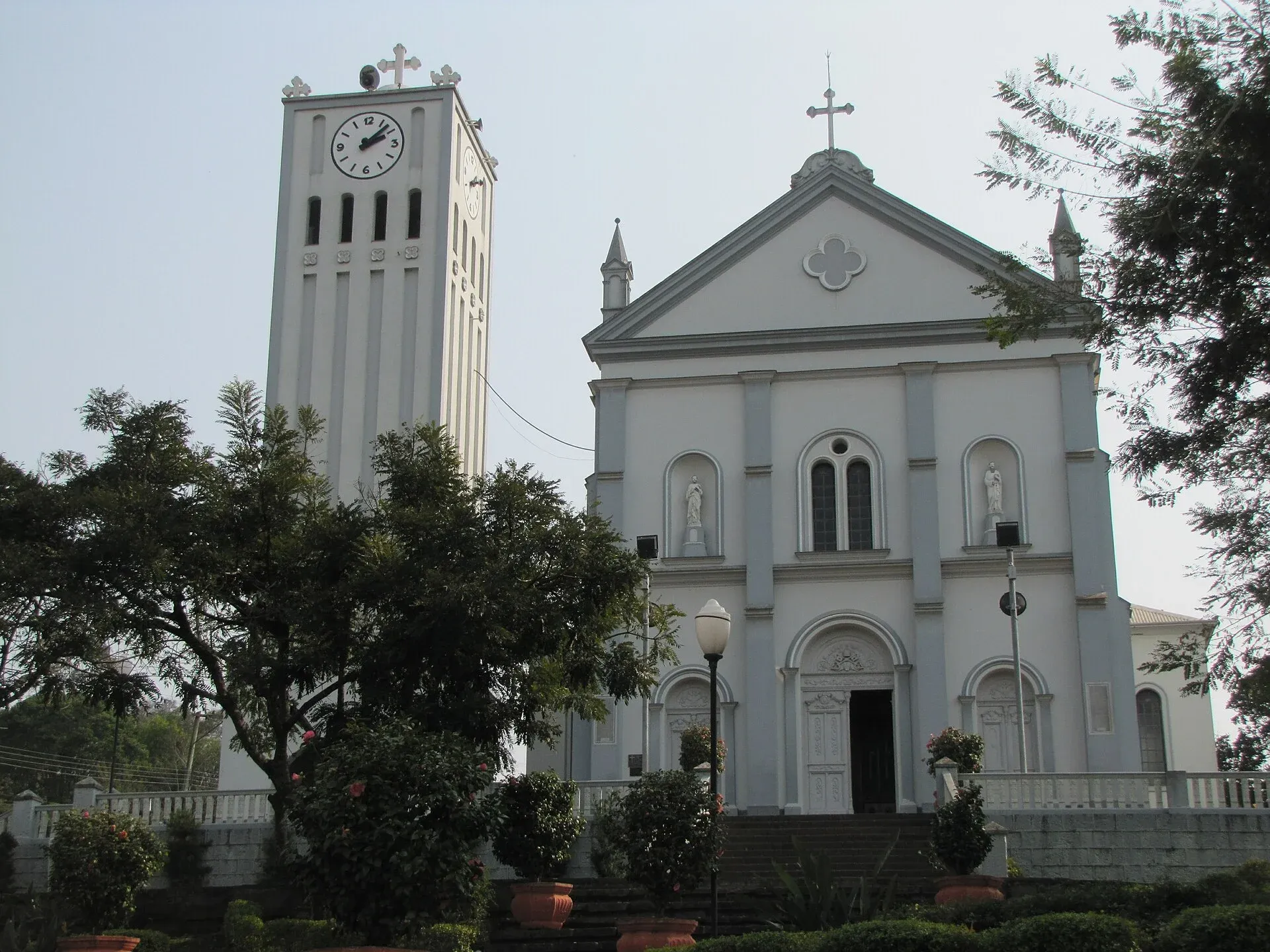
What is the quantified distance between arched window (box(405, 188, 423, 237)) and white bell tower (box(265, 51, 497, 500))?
1.4 inches

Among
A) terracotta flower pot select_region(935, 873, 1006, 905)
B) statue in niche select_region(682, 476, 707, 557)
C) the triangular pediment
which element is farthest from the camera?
the triangular pediment

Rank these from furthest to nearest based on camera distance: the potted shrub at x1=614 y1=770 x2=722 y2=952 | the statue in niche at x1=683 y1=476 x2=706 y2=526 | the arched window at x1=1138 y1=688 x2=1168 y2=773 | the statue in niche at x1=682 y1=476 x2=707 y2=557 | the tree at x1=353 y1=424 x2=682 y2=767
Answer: the arched window at x1=1138 y1=688 x2=1168 y2=773, the statue in niche at x1=683 y1=476 x2=706 y2=526, the statue in niche at x1=682 y1=476 x2=707 y2=557, the tree at x1=353 y1=424 x2=682 y2=767, the potted shrub at x1=614 y1=770 x2=722 y2=952

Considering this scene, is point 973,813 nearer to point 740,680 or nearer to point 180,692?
point 740,680

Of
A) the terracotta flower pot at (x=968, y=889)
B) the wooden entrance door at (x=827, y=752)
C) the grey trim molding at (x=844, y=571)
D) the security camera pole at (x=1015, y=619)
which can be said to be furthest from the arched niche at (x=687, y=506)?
the terracotta flower pot at (x=968, y=889)

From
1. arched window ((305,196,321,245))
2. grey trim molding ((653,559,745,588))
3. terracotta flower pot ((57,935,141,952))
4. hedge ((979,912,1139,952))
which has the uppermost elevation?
arched window ((305,196,321,245))

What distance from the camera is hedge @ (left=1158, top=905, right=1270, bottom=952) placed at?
499 inches

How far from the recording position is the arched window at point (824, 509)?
99.4 ft

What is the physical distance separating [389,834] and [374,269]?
2498 centimetres

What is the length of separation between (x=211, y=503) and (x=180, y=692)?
3.04 metres

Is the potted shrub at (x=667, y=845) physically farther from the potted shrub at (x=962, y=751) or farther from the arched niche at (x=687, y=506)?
the arched niche at (x=687, y=506)

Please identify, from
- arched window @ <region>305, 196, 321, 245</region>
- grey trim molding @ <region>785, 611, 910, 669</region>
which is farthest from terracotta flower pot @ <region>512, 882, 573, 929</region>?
arched window @ <region>305, 196, 321, 245</region>

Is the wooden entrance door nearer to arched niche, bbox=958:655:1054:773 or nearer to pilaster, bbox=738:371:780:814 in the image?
pilaster, bbox=738:371:780:814

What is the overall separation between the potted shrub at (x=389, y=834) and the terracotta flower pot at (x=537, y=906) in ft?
13.5

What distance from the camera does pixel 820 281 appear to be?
31.5m
